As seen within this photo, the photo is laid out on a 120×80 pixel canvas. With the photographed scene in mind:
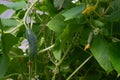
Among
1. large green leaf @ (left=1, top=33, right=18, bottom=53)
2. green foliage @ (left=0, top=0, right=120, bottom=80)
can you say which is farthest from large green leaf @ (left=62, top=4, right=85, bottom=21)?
large green leaf @ (left=1, top=33, right=18, bottom=53)

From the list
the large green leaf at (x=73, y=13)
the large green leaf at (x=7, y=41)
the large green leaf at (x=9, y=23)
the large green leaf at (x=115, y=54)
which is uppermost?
the large green leaf at (x=73, y=13)

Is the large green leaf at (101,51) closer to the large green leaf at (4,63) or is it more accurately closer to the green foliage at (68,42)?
the green foliage at (68,42)

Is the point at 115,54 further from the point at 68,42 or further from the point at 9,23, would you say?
the point at 9,23

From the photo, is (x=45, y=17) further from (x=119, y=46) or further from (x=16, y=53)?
(x=119, y=46)

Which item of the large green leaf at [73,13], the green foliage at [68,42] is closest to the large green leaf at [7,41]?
the green foliage at [68,42]

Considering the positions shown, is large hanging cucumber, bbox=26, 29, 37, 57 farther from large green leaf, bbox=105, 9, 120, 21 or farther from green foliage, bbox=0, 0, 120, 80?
large green leaf, bbox=105, 9, 120, 21

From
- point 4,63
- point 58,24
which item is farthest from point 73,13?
point 4,63

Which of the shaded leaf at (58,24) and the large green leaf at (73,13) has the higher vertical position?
the large green leaf at (73,13)

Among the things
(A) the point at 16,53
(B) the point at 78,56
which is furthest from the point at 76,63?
(A) the point at 16,53
